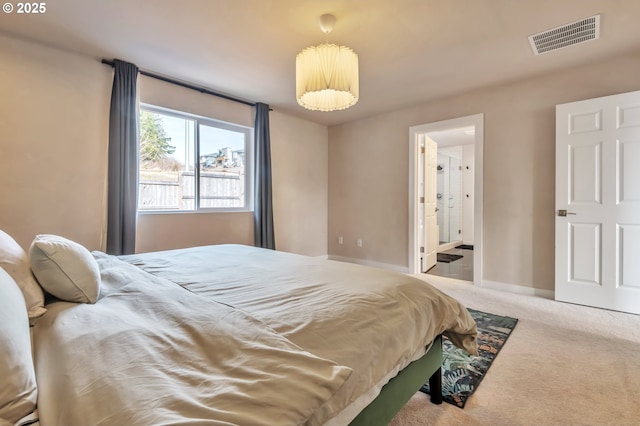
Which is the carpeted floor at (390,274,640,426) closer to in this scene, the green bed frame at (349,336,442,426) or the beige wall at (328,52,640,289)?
the green bed frame at (349,336,442,426)

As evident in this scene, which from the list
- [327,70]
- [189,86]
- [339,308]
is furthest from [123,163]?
[339,308]

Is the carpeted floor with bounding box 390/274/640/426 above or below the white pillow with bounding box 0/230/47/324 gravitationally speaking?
below

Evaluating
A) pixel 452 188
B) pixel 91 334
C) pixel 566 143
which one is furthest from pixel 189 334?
pixel 452 188

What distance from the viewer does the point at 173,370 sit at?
71 cm

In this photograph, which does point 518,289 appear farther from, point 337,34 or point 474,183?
point 337,34

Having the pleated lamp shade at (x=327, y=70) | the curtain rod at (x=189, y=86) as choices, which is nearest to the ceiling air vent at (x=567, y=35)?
the pleated lamp shade at (x=327, y=70)

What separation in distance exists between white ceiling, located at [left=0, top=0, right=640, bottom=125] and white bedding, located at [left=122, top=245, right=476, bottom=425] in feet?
5.95

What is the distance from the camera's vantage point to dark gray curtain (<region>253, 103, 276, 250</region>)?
3980 mm

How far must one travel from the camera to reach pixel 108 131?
2.84m

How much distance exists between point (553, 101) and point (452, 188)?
167 inches

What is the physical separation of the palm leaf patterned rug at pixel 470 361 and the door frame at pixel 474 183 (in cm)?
117

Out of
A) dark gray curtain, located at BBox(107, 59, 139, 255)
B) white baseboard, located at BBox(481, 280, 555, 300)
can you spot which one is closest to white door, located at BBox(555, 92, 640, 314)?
white baseboard, located at BBox(481, 280, 555, 300)

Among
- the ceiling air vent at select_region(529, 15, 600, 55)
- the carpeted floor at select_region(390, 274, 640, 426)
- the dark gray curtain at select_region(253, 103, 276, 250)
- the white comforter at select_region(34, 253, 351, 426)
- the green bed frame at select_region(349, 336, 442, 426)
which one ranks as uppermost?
the ceiling air vent at select_region(529, 15, 600, 55)

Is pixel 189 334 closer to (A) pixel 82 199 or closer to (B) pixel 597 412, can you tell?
(B) pixel 597 412
